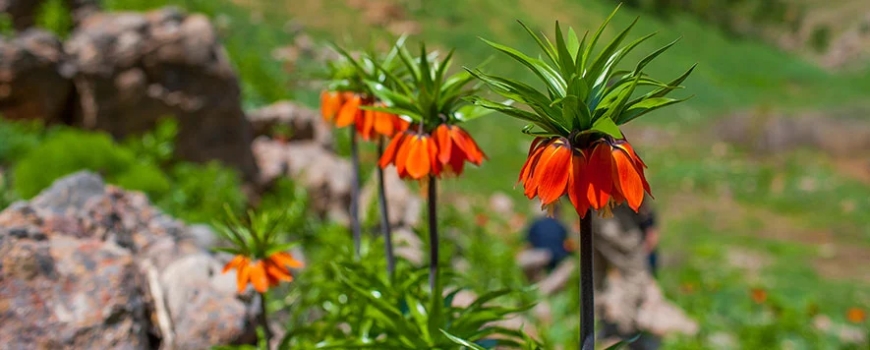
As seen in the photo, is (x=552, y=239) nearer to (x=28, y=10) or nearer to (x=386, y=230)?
(x=386, y=230)

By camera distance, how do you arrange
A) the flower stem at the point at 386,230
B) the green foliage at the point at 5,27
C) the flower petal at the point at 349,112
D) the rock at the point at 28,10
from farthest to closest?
the rock at the point at 28,10, the green foliage at the point at 5,27, the flower petal at the point at 349,112, the flower stem at the point at 386,230

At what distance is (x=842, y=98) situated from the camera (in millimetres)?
29625

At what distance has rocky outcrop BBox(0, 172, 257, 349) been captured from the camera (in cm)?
226

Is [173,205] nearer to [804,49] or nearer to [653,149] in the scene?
[653,149]

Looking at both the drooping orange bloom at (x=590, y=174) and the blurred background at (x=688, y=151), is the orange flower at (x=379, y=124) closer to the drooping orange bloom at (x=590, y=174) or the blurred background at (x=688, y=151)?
the blurred background at (x=688, y=151)

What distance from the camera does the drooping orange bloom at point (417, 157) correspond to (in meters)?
1.94

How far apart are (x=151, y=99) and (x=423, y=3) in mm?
19742

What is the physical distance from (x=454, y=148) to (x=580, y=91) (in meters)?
0.70

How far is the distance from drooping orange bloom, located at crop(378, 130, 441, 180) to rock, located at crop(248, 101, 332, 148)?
720 cm

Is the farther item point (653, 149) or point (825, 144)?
point (825, 144)

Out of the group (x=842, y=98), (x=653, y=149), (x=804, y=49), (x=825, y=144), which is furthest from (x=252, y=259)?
(x=804, y=49)

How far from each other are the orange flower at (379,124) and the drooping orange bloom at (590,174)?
0.89 m

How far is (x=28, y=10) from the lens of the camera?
7199 mm

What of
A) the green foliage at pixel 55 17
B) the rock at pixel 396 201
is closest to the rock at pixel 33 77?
the green foliage at pixel 55 17
